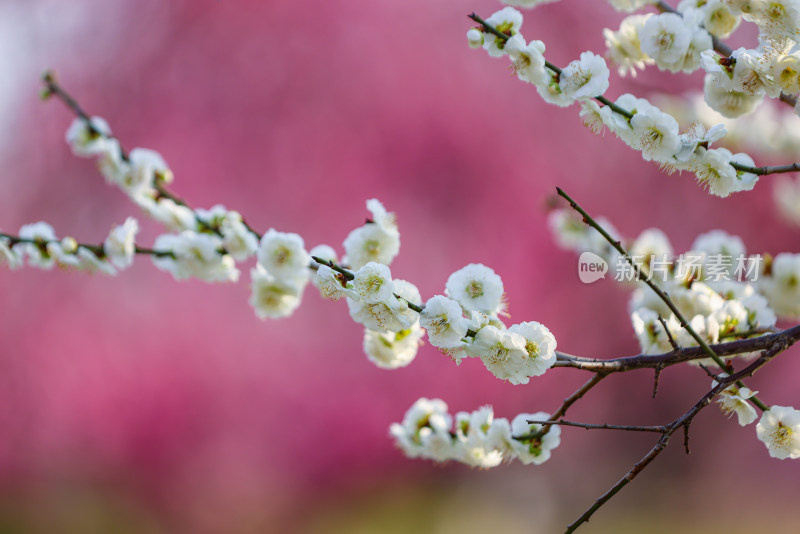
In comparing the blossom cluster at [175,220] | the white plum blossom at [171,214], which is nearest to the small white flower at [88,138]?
the blossom cluster at [175,220]

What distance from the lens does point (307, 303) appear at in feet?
7.16

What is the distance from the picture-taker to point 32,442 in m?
2.01

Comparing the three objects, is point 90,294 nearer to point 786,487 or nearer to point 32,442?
point 32,442

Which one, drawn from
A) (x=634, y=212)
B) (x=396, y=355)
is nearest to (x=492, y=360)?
(x=396, y=355)

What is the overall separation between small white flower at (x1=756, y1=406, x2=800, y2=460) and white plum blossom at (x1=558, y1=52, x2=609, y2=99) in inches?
15.2

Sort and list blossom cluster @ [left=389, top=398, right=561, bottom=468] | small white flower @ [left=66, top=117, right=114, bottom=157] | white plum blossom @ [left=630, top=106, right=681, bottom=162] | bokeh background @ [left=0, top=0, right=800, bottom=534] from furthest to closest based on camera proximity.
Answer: bokeh background @ [left=0, top=0, right=800, bottom=534] < small white flower @ [left=66, top=117, right=114, bottom=157] < blossom cluster @ [left=389, top=398, right=561, bottom=468] < white plum blossom @ [left=630, top=106, right=681, bottom=162]

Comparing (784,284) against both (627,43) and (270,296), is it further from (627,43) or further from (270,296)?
(270,296)

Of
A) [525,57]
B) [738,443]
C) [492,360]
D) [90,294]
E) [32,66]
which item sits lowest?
[492,360]

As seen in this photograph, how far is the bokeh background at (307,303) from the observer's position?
2.03m

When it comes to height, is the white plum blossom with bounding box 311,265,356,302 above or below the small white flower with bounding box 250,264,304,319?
below

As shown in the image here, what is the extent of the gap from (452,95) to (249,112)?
77 centimetres

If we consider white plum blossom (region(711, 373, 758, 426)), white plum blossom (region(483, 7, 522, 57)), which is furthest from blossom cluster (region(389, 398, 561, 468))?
white plum blossom (region(483, 7, 522, 57))

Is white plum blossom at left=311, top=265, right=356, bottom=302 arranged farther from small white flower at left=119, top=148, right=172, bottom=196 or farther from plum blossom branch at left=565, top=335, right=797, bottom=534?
small white flower at left=119, top=148, right=172, bottom=196

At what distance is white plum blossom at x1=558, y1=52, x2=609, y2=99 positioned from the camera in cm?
66
